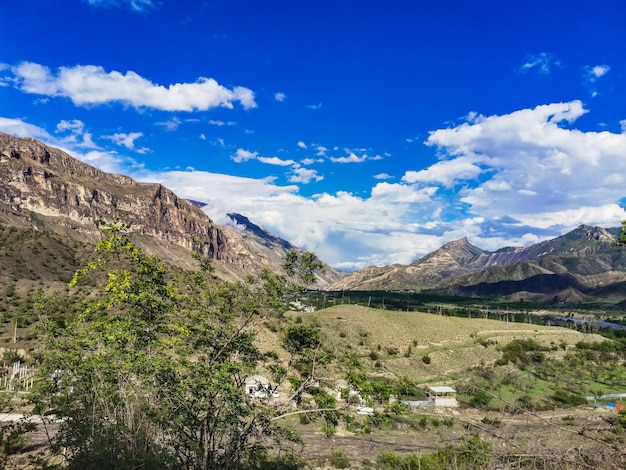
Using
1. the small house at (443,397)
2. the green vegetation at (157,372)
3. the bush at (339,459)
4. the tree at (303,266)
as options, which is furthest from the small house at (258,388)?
the small house at (443,397)

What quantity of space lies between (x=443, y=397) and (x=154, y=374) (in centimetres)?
5048

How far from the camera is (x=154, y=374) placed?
1203cm

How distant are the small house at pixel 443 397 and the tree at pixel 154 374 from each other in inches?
1676

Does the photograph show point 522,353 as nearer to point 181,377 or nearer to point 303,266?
point 303,266

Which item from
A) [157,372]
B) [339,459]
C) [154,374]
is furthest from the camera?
[339,459]

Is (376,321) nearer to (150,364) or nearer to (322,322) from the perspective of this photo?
(322,322)

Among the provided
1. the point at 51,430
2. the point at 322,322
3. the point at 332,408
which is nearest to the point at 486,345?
the point at 322,322

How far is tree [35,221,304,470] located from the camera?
11.9 meters

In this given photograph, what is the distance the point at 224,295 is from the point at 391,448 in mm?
27025

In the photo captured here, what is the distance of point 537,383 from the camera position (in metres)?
67.0

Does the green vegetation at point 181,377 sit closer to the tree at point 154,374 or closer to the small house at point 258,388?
the tree at point 154,374

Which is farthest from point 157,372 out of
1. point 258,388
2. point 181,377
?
point 258,388

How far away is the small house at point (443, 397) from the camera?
52.5m

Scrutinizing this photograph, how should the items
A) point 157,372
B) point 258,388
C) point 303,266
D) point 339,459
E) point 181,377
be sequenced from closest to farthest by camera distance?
point 157,372, point 181,377, point 303,266, point 258,388, point 339,459
